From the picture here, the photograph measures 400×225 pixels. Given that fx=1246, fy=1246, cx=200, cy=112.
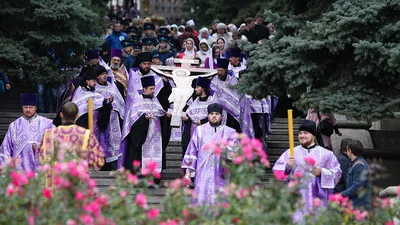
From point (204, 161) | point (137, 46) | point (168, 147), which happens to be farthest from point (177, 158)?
point (204, 161)

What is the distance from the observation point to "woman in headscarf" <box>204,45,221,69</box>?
2434 cm

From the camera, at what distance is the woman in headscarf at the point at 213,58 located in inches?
958

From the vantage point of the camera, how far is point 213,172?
52.5 feet

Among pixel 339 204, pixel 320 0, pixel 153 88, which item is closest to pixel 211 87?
pixel 153 88

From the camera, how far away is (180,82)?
20359mm

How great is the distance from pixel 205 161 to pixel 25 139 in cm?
284

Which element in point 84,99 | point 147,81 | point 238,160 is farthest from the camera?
point 84,99

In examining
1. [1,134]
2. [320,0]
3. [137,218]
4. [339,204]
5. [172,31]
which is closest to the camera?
[137,218]

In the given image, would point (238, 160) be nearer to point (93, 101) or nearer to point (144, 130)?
point (144, 130)

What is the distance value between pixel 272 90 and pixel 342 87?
2.96 feet

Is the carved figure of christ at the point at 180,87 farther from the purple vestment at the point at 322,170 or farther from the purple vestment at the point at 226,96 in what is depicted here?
the purple vestment at the point at 322,170

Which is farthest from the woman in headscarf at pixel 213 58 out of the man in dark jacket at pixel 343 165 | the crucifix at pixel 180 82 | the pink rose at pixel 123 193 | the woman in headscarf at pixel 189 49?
the pink rose at pixel 123 193

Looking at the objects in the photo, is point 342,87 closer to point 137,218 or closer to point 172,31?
point 137,218

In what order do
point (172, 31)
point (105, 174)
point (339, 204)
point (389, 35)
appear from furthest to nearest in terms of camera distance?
point (172, 31)
point (105, 174)
point (389, 35)
point (339, 204)
